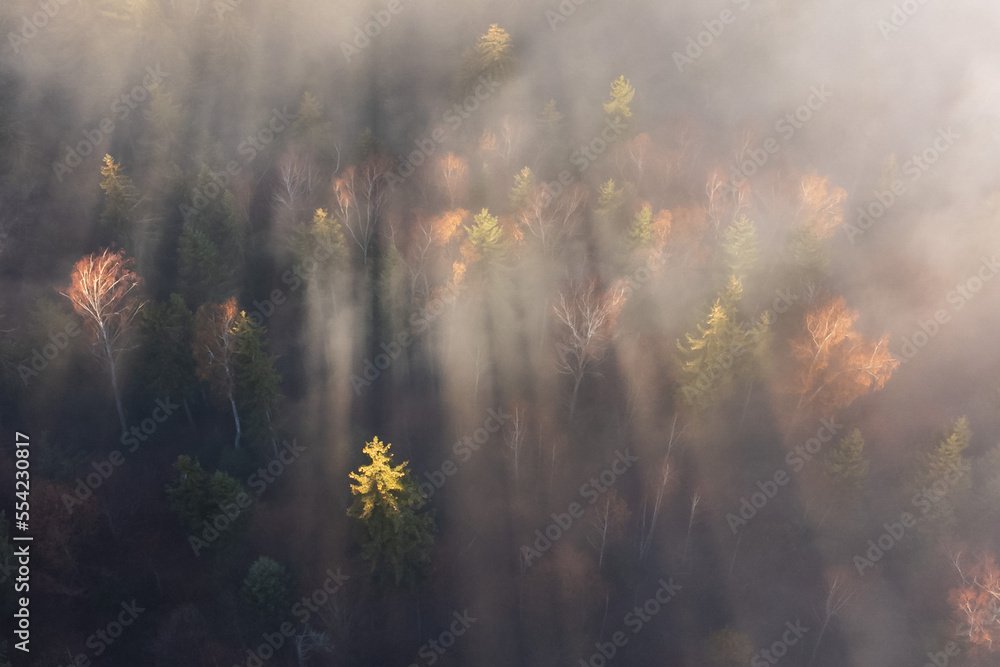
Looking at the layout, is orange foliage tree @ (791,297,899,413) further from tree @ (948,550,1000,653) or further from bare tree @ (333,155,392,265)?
bare tree @ (333,155,392,265)

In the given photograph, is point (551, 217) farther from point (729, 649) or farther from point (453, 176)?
point (729, 649)

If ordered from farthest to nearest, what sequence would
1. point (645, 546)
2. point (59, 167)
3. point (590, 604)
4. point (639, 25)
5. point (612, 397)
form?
point (639, 25) < point (59, 167) < point (612, 397) < point (645, 546) < point (590, 604)

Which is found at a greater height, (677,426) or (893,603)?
(677,426)

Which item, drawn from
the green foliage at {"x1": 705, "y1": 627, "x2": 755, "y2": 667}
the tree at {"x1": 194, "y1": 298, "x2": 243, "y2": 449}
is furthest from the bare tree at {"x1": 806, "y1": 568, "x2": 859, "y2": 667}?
the tree at {"x1": 194, "y1": 298, "x2": 243, "y2": 449}

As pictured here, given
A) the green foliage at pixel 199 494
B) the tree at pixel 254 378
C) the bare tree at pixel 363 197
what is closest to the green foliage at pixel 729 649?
the green foliage at pixel 199 494

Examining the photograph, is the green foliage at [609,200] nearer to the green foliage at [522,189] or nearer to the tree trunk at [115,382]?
the green foliage at [522,189]

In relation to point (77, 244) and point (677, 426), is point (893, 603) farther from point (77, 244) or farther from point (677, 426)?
point (77, 244)

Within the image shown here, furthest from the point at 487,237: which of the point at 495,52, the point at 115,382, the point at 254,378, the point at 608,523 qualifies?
the point at 115,382

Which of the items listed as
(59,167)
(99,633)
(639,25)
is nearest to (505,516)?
(99,633)
